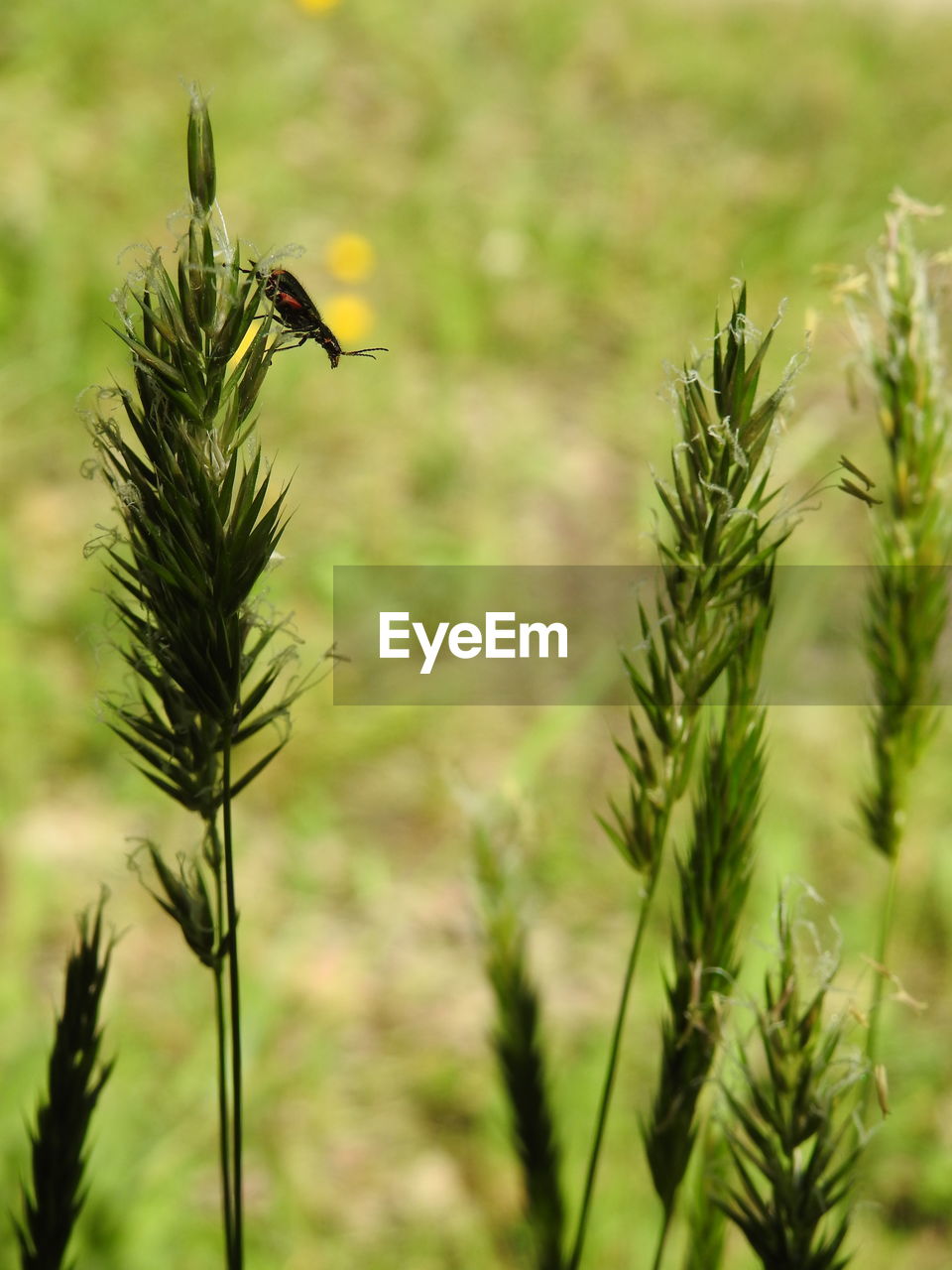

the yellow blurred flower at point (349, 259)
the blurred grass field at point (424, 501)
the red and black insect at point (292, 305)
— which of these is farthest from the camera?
the yellow blurred flower at point (349, 259)

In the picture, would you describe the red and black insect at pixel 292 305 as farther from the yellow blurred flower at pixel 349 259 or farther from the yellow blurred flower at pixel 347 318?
the yellow blurred flower at pixel 349 259

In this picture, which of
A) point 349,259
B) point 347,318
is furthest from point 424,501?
point 349,259

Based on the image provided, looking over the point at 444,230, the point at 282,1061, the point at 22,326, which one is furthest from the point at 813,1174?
the point at 444,230

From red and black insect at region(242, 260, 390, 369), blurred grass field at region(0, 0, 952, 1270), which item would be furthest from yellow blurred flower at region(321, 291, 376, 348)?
red and black insect at region(242, 260, 390, 369)

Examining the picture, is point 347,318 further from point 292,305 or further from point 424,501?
point 292,305

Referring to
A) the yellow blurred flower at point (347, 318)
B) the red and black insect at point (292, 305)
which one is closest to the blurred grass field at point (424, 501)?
the yellow blurred flower at point (347, 318)
